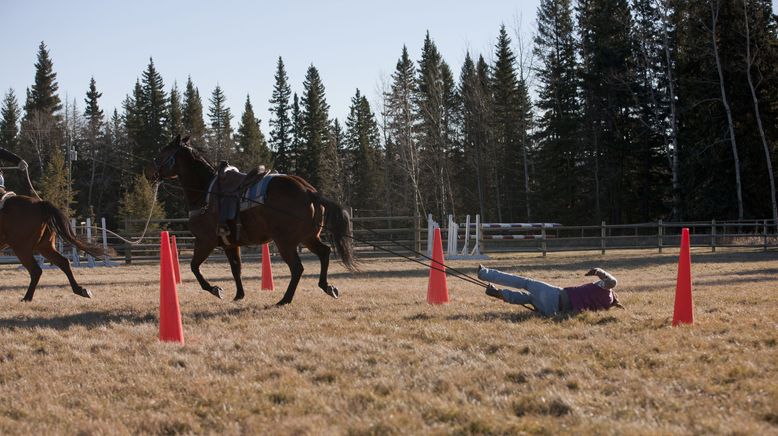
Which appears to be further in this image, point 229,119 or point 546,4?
point 229,119

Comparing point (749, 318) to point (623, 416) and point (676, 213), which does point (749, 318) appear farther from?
point (676, 213)

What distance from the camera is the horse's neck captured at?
9.47 meters

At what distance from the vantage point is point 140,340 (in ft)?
20.9

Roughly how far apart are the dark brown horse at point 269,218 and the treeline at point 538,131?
28694 mm

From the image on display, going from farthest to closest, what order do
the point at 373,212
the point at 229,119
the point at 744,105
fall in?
the point at 229,119, the point at 373,212, the point at 744,105

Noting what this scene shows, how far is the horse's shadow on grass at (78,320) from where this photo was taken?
733cm

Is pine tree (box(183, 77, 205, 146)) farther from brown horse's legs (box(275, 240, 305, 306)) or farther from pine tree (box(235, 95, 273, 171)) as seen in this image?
brown horse's legs (box(275, 240, 305, 306))

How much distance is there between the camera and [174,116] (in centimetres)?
6134

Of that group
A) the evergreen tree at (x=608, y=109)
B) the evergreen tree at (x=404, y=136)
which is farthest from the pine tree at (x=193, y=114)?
the evergreen tree at (x=608, y=109)

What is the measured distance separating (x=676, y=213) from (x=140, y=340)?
35498 mm

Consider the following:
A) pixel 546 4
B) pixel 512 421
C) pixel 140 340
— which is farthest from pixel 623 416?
pixel 546 4

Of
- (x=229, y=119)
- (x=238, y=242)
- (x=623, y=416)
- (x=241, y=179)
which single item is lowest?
(x=623, y=416)

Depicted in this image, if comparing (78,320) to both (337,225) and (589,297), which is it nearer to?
(337,225)

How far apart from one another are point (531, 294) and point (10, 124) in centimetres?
6753
